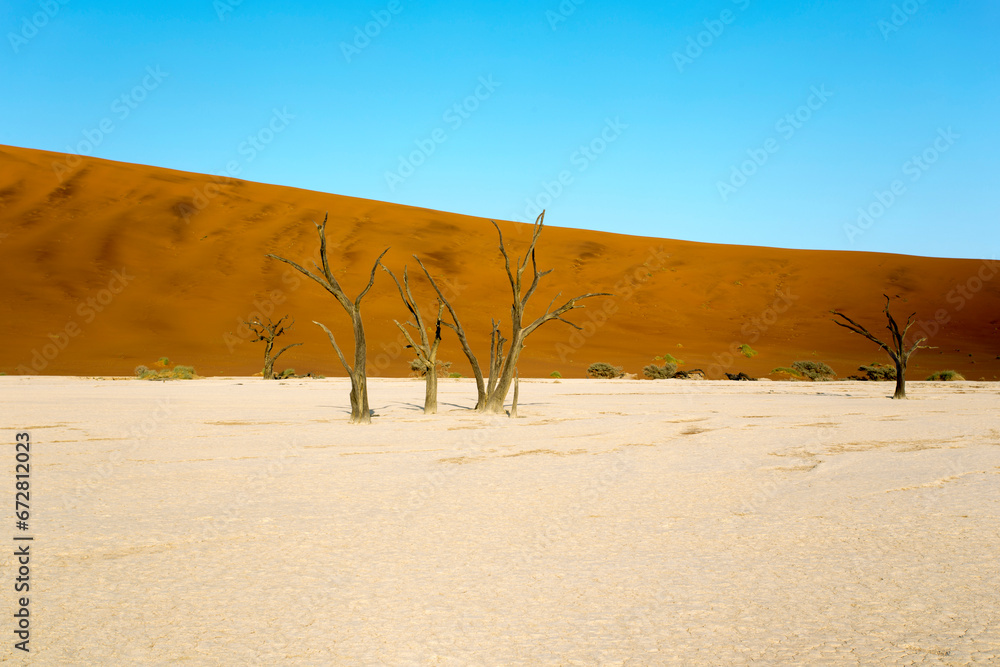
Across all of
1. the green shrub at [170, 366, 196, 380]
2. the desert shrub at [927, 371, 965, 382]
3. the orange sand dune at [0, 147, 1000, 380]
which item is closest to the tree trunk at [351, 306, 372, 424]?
the green shrub at [170, 366, 196, 380]

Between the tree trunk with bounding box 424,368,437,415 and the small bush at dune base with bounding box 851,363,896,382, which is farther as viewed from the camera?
the small bush at dune base with bounding box 851,363,896,382

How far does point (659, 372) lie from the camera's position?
35031 millimetres

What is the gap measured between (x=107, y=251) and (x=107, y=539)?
168 feet

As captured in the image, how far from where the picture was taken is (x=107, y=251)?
→ 165ft

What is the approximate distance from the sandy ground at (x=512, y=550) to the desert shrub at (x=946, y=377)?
27092mm

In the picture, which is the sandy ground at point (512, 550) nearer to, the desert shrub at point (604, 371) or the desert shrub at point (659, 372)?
the desert shrub at point (659, 372)

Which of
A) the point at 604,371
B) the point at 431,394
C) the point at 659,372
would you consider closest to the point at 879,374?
the point at 659,372

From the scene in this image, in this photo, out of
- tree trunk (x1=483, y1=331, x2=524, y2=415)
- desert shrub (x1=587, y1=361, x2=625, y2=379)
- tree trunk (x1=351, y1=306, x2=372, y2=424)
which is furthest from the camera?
desert shrub (x1=587, y1=361, x2=625, y2=379)

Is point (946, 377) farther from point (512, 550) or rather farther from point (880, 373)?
point (512, 550)

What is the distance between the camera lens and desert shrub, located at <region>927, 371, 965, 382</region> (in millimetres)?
34812

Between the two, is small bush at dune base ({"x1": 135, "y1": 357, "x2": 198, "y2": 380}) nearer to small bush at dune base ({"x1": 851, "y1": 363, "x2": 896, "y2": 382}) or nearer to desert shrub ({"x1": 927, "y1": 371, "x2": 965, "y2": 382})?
small bush at dune base ({"x1": 851, "y1": 363, "x2": 896, "y2": 382})

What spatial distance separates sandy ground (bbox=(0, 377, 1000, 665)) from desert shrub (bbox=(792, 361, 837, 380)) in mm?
25960

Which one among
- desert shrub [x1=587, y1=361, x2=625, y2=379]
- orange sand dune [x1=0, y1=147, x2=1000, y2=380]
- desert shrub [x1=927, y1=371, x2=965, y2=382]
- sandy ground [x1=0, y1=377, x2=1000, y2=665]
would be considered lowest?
sandy ground [x1=0, y1=377, x2=1000, y2=665]

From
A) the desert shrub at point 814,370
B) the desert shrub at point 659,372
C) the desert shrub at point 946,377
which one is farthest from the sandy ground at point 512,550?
the desert shrub at point 946,377
